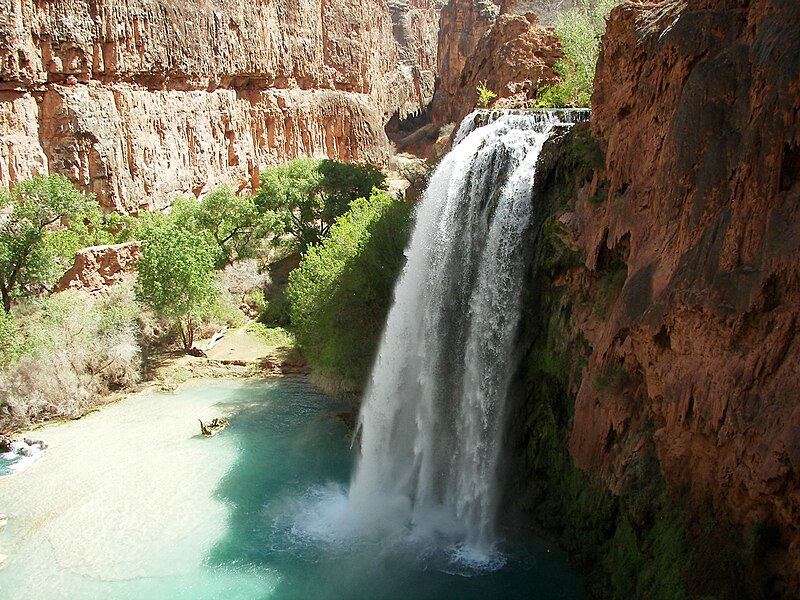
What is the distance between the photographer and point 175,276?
2284 centimetres

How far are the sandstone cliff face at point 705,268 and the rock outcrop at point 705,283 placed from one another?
2cm

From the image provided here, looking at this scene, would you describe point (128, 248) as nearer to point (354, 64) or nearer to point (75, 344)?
point (75, 344)

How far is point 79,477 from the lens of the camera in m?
16.4

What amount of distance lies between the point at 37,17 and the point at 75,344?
1563 centimetres

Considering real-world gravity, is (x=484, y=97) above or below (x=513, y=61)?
below

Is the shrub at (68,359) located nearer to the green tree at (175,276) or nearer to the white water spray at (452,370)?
the green tree at (175,276)

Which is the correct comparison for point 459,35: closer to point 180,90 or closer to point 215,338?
point 180,90

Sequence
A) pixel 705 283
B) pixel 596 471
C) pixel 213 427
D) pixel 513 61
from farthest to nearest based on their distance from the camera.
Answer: pixel 513 61, pixel 213 427, pixel 596 471, pixel 705 283

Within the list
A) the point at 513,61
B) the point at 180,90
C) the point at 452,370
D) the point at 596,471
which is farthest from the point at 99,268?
the point at 596,471

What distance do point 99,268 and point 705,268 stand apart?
22.3 m

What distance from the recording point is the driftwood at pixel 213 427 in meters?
18.7

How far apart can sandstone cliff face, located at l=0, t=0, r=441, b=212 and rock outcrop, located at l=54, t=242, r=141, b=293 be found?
5730 millimetres

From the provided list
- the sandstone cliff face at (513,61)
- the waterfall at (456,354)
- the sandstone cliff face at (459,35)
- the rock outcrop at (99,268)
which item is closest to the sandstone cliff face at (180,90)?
the sandstone cliff face at (459,35)

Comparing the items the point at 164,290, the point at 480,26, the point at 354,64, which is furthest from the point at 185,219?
the point at 480,26
